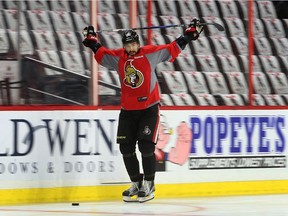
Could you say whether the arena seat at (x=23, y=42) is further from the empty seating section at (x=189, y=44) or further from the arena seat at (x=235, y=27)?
the arena seat at (x=235, y=27)

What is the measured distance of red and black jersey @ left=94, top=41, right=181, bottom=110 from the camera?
7.91 meters

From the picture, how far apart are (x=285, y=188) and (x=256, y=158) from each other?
447mm

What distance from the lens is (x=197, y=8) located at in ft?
31.4

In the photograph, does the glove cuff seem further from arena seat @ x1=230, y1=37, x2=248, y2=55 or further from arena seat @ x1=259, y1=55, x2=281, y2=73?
arena seat @ x1=259, y1=55, x2=281, y2=73

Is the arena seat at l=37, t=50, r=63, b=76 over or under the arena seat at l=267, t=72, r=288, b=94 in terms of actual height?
over

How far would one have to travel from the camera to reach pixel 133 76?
791 centimetres

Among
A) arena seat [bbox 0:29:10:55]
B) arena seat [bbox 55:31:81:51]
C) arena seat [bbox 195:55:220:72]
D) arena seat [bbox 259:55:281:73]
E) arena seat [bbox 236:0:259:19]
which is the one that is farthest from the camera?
arena seat [bbox 259:55:281:73]

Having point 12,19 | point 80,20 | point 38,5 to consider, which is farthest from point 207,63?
point 12,19

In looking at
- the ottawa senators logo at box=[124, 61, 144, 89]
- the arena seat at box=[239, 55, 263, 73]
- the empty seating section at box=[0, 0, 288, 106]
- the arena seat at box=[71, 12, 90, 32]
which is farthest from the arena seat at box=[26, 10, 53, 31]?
the arena seat at box=[239, 55, 263, 73]

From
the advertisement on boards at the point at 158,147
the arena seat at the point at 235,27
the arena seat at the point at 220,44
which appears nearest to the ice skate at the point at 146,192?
the advertisement on boards at the point at 158,147

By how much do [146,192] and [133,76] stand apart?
3.25ft

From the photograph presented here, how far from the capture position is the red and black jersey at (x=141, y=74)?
25.9 ft

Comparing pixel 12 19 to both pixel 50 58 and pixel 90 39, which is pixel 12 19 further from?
pixel 90 39

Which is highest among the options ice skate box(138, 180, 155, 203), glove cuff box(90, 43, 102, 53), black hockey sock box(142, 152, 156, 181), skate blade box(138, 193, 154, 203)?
glove cuff box(90, 43, 102, 53)
